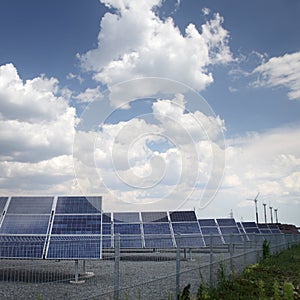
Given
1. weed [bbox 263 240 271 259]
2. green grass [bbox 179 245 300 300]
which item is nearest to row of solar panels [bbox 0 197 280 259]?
green grass [bbox 179 245 300 300]

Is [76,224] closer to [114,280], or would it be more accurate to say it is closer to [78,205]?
[78,205]

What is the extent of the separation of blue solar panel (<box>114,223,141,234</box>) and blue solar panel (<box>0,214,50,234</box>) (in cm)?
590

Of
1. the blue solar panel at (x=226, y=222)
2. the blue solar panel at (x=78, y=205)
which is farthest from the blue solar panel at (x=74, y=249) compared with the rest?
the blue solar panel at (x=226, y=222)

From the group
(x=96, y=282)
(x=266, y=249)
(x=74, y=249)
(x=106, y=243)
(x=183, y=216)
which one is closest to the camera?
(x=74, y=249)

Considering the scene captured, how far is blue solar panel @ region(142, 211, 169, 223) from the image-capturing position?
20.5m

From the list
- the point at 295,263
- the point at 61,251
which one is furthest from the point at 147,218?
the point at 61,251

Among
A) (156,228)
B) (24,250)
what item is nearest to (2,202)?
(24,250)

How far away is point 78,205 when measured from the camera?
14422mm

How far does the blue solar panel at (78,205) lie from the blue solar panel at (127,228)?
445 centimetres

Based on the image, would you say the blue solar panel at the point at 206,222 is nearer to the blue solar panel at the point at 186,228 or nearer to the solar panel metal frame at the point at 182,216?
the solar panel metal frame at the point at 182,216

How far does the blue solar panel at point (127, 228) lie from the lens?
60.8ft

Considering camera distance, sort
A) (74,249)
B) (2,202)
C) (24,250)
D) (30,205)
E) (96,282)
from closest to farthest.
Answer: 1. (24,250)
2. (74,249)
3. (96,282)
4. (30,205)
5. (2,202)

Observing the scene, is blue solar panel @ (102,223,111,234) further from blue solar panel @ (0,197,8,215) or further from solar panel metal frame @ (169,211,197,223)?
blue solar panel @ (0,197,8,215)

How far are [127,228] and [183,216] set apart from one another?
13.6 ft
